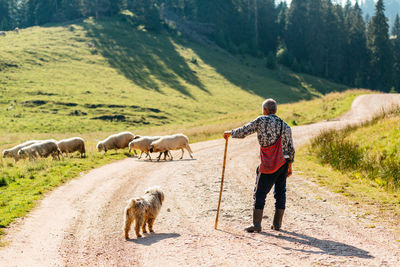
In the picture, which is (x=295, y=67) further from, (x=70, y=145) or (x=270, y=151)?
(x=270, y=151)

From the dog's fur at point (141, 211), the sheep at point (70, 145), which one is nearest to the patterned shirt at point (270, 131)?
the dog's fur at point (141, 211)

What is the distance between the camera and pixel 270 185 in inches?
327

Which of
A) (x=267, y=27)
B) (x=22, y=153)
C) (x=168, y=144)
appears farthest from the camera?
(x=267, y=27)

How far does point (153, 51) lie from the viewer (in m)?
95.9

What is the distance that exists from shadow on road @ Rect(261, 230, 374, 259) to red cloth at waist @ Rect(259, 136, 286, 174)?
1423mm

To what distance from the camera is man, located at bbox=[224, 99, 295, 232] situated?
815cm

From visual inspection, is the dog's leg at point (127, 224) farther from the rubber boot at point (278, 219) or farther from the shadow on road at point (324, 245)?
the rubber boot at point (278, 219)

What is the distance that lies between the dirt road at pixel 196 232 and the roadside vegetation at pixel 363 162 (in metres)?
0.93

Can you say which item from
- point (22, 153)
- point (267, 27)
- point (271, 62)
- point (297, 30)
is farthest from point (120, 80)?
point (297, 30)

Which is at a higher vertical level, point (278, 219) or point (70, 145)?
point (278, 219)

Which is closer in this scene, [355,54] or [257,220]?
[257,220]

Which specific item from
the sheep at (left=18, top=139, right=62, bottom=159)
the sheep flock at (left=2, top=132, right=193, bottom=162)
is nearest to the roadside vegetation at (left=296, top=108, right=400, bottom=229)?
the sheep flock at (left=2, top=132, right=193, bottom=162)

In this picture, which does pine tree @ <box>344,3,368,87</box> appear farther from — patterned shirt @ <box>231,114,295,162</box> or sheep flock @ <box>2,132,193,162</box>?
patterned shirt @ <box>231,114,295,162</box>

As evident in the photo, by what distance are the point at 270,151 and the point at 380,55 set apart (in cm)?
11332
